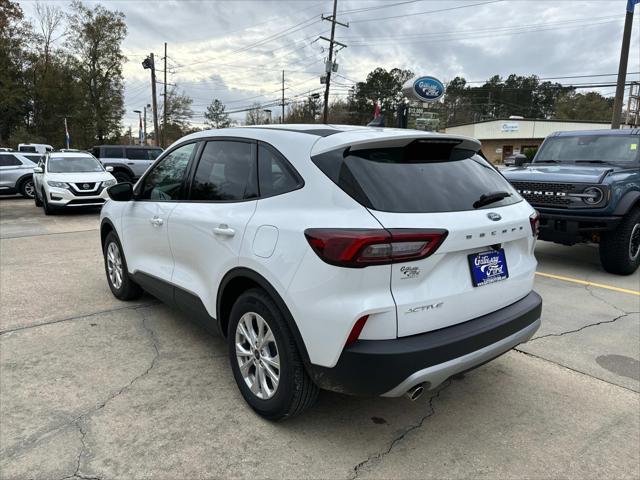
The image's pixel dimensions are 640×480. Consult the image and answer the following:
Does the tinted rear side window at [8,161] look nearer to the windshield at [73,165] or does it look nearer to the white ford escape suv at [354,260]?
the windshield at [73,165]

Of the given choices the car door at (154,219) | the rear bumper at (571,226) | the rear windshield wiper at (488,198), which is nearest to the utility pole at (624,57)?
the rear bumper at (571,226)

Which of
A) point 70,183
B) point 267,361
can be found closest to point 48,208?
point 70,183

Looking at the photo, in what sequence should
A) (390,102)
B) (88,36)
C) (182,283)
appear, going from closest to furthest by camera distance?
(182,283)
(88,36)
(390,102)

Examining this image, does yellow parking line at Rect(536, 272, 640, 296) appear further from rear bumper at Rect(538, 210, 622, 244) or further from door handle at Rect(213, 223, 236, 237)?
door handle at Rect(213, 223, 236, 237)

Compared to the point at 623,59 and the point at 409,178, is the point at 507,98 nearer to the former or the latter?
the point at 623,59

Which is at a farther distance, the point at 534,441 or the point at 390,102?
the point at 390,102

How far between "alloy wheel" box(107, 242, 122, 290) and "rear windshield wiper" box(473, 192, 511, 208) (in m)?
3.62

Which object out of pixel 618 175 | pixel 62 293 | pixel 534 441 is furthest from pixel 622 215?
pixel 62 293

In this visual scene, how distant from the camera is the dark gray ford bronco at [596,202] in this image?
6.04 metres

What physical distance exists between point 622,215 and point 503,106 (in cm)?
8535

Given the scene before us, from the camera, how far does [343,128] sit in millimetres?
3016

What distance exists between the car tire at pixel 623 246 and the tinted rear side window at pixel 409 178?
4.37 m

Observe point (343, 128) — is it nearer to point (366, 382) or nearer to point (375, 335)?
point (375, 335)

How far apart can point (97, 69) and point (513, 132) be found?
142 ft
